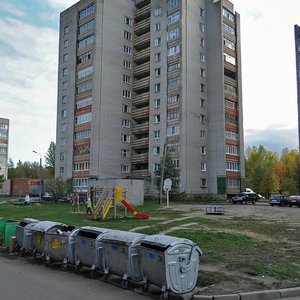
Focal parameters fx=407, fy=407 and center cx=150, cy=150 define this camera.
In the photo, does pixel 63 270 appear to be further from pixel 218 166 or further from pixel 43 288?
pixel 218 166

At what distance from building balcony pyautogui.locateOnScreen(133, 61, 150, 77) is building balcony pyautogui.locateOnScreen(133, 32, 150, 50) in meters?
4.09

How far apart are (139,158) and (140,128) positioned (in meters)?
5.23

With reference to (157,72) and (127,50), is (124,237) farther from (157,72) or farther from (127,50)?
(127,50)

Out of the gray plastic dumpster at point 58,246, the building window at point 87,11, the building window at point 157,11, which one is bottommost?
the gray plastic dumpster at point 58,246

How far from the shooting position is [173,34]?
218ft

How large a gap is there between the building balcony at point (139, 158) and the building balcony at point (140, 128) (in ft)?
13.3

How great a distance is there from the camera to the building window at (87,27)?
70125 millimetres

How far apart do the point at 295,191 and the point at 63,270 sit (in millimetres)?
83532

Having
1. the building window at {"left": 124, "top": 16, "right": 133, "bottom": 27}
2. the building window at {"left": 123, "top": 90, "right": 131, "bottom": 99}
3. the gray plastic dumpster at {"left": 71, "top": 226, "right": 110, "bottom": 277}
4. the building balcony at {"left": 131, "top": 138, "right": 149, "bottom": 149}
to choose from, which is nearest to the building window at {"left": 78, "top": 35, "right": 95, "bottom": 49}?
the building window at {"left": 124, "top": 16, "right": 133, "bottom": 27}

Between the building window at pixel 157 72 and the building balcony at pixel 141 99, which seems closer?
the building window at pixel 157 72

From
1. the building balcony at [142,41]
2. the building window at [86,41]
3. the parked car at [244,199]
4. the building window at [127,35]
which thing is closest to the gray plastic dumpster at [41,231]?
the parked car at [244,199]

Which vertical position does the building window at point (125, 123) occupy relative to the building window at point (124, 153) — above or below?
above

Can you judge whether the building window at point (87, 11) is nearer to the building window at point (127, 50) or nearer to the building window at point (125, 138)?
the building window at point (127, 50)

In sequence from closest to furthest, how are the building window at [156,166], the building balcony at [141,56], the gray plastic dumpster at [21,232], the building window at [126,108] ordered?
the gray plastic dumpster at [21,232], the building window at [156,166], the building window at [126,108], the building balcony at [141,56]
